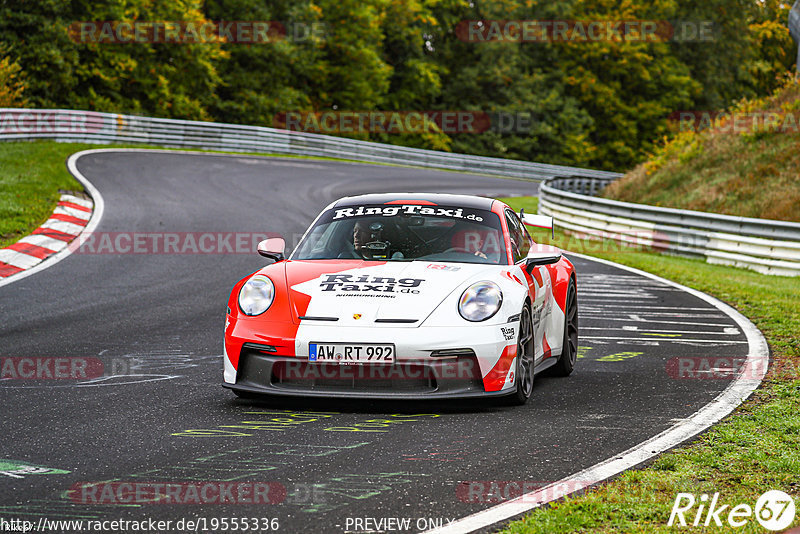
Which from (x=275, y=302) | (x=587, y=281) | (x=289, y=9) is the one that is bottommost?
(x=587, y=281)

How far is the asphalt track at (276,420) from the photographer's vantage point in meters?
4.34

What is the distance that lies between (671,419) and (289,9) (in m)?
45.3

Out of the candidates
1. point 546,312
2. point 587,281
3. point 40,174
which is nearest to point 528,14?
point 40,174

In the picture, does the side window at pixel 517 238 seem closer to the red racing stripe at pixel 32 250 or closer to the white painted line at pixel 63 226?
the red racing stripe at pixel 32 250

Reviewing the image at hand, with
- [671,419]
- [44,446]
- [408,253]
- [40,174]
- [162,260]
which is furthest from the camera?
[40,174]

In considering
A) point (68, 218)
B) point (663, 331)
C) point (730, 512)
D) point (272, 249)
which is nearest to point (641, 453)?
point (730, 512)

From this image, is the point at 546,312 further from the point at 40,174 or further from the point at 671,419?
the point at 40,174

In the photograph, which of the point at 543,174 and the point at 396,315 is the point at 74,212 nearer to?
the point at 396,315

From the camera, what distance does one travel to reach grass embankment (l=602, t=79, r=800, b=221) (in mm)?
23750

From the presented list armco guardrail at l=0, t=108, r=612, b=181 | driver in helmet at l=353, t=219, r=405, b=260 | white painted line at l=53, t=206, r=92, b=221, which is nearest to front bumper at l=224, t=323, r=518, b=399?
driver in helmet at l=353, t=219, r=405, b=260

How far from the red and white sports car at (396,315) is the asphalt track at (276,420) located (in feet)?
0.71

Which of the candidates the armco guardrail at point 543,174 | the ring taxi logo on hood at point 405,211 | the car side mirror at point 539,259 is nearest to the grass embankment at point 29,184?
the armco guardrail at point 543,174

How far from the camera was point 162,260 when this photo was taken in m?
13.6

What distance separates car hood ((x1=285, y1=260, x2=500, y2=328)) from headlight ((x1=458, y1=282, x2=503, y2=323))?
10cm
